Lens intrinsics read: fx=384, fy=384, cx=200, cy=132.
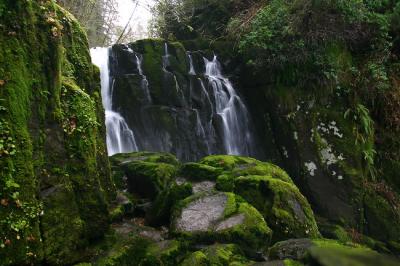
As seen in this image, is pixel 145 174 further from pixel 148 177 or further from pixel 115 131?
pixel 115 131

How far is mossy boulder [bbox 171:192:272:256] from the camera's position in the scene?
19.1 feet

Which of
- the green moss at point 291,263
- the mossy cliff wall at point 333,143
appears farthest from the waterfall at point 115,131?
the green moss at point 291,263

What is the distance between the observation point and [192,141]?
38.7 ft

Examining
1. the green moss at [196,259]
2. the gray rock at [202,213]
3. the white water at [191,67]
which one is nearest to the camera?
the green moss at [196,259]

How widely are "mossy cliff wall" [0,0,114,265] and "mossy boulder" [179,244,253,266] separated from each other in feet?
5.03

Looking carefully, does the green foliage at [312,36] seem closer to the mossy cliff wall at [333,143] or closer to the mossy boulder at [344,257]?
the mossy cliff wall at [333,143]

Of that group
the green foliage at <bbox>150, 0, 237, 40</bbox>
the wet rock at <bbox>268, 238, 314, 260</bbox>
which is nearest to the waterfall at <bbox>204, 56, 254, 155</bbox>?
the green foliage at <bbox>150, 0, 237, 40</bbox>

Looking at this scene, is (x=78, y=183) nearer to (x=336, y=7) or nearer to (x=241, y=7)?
(x=336, y=7)

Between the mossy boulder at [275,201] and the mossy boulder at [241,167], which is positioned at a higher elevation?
the mossy boulder at [241,167]

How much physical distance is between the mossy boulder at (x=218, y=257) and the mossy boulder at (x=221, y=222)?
0.25m

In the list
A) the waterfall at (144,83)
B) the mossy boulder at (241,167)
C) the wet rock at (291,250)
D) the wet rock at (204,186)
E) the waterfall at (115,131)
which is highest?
the waterfall at (144,83)

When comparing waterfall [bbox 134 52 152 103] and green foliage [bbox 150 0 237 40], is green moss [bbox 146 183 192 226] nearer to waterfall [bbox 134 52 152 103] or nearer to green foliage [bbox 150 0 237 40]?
waterfall [bbox 134 52 152 103]

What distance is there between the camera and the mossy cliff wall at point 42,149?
4.22 metres

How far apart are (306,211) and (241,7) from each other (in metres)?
10.9
